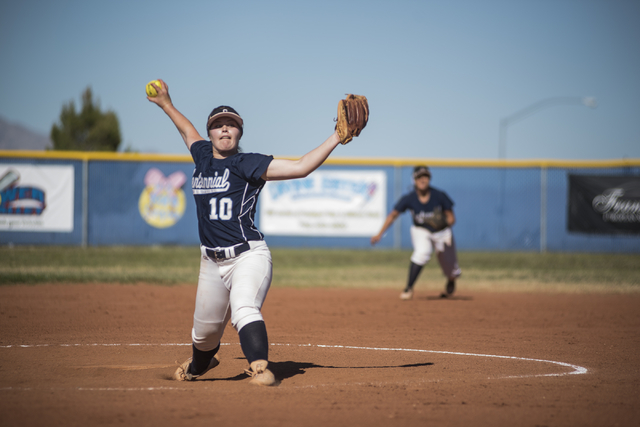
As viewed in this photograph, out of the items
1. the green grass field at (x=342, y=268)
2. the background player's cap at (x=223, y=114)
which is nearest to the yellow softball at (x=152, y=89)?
the background player's cap at (x=223, y=114)

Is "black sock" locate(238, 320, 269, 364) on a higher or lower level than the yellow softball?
lower

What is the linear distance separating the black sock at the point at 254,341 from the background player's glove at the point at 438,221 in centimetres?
625

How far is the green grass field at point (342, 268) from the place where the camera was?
38.1 ft

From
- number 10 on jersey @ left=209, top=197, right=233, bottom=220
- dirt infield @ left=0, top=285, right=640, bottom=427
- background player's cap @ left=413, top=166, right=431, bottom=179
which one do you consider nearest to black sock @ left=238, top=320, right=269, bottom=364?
dirt infield @ left=0, top=285, right=640, bottom=427

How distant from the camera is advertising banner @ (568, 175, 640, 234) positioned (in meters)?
18.5

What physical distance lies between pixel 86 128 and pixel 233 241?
143 ft

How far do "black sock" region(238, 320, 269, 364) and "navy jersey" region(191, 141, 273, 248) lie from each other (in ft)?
1.97

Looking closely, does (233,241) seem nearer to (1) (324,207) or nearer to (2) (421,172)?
(2) (421,172)

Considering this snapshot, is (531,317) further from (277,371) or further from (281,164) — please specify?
(281,164)

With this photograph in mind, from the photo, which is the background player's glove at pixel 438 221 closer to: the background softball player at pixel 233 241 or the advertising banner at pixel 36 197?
the background softball player at pixel 233 241

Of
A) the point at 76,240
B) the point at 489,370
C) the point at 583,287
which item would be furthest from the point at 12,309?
the point at 76,240

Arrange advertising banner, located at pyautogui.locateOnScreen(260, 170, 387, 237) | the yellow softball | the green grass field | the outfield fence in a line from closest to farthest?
the yellow softball < the green grass field < the outfield fence < advertising banner, located at pyautogui.locateOnScreen(260, 170, 387, 237)

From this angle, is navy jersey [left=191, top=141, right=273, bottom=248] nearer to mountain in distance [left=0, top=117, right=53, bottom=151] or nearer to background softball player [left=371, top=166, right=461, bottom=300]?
background softball player [left=371, top=166, right=461, bottom=300]

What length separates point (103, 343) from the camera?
6.12 metres
